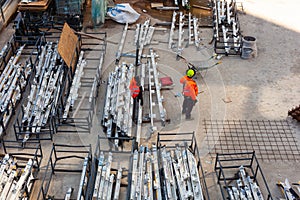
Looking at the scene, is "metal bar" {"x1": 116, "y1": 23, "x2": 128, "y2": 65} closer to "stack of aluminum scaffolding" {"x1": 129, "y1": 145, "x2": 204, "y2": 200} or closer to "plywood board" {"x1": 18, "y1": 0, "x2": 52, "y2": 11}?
"plywood board" {"x1": 18, "y1": 0, "x2": 52, "y2": 11}

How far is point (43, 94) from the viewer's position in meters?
15.5

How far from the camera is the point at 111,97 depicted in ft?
50.7

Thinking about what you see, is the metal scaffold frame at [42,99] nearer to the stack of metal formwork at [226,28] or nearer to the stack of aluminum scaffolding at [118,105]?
the stack of aluminum scaffolding at [118,105]

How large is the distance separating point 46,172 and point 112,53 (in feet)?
24.6

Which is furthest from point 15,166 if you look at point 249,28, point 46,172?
point 249,28

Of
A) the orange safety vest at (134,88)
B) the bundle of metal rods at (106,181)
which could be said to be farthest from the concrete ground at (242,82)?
the bundle of metal rods at (106,181)

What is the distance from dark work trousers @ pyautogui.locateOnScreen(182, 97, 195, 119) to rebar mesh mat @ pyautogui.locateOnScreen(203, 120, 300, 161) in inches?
24.9

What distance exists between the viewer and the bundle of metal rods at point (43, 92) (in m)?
14.5

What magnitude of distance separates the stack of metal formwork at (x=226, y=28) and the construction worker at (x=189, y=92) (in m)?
4.34

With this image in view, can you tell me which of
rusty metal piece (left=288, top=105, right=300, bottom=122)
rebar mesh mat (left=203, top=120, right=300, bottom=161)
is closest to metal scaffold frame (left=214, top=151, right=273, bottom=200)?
rebar mesh mat (left=203, top=120, right=300, bottom=161)

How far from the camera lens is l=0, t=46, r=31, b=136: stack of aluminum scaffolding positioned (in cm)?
1473

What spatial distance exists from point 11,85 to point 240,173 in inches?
339

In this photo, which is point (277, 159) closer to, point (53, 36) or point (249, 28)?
point (249, 28)

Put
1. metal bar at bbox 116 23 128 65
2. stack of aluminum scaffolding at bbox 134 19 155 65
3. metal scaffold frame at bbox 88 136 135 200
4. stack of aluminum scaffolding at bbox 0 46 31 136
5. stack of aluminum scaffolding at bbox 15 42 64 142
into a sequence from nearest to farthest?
metal scaffold frame at bbox 88 136 135 200
stack of aluminum scaffolding at bbox 15 42 64 142
stack of aluminum scaffolding at bbox 0 46 31 136
metal bar at bbox 116 23 128 65
stack of aluminum scaffolding at bbox 134 19 155 65
